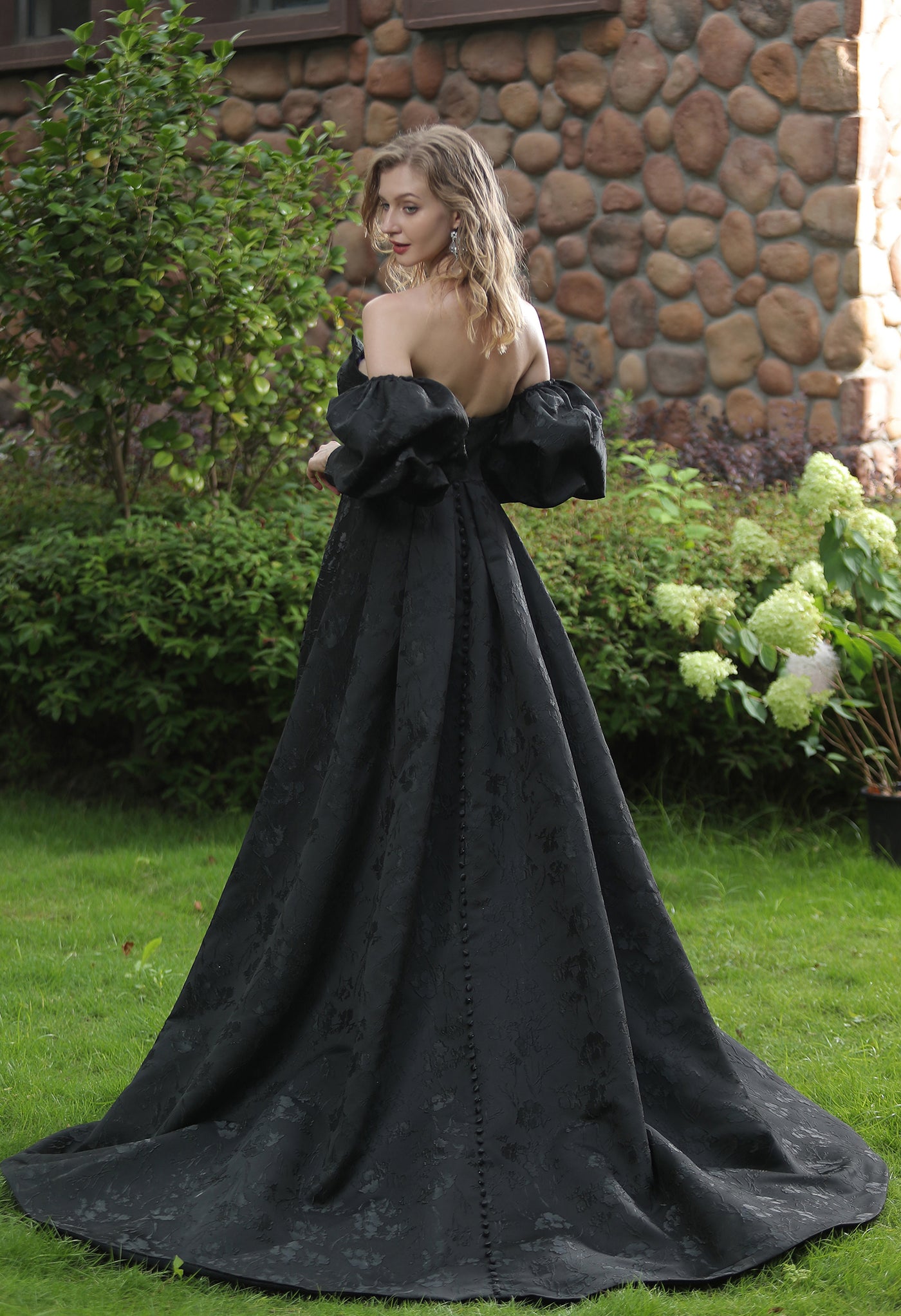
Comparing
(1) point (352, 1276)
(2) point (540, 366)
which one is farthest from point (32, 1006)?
(2) point (540, 366)

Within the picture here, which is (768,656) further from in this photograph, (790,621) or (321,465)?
(321,465)

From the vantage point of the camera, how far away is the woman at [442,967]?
2252mm

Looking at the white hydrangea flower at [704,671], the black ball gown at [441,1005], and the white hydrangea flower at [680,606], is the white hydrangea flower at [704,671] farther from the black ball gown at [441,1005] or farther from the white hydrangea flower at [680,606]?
the black ball gown at [441,1005]

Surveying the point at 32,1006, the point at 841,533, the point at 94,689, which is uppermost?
the point at 841,533

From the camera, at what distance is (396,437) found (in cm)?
230

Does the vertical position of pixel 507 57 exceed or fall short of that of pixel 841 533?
it exceeds it

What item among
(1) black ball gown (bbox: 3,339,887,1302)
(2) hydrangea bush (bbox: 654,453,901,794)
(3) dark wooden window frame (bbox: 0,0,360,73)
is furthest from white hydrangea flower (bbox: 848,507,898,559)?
(3) dark wooden window frame (bbox: 0,0,360,73)

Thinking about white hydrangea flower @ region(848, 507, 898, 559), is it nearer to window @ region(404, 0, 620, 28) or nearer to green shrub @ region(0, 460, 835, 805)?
green shrub @ region(0, 460, 835, 805)

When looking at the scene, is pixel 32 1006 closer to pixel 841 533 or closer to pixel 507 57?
pixel 841 533

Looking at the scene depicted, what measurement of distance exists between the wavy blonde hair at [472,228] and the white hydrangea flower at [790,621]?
5.78 ft

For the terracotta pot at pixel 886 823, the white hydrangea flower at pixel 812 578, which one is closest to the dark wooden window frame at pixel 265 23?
the white hydrangea flower at pixel 812 578

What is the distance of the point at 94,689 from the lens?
495cm

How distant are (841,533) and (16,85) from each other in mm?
5766

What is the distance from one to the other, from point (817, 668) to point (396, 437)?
233 cm
